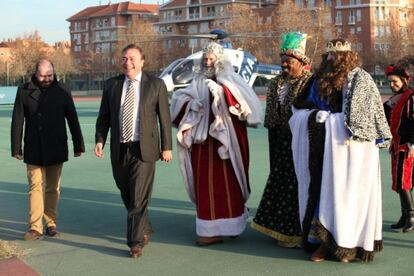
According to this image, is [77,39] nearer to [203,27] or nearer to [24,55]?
[203,27]

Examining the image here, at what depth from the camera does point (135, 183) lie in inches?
215

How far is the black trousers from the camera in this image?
545cm

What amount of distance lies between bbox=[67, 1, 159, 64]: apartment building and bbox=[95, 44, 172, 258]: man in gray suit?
118 metres

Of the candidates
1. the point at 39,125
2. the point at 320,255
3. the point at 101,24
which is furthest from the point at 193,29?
the point at 320,255

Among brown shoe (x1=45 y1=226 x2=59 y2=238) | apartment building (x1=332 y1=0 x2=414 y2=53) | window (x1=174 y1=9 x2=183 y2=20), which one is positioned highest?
window (x1=174 y1=9 x2=183 y2=20)

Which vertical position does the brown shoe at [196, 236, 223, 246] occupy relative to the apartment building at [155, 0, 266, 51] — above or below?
below

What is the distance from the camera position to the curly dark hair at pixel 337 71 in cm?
493

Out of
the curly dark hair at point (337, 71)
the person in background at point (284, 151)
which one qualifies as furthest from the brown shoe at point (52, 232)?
the curly dark hair at point (337, 71)

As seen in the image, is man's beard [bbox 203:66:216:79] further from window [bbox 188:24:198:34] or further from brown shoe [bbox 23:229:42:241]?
window [bbox 188:24:198:34]

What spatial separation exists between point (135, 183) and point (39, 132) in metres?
1.29

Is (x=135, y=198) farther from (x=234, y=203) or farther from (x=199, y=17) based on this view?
(x=199, y=17)

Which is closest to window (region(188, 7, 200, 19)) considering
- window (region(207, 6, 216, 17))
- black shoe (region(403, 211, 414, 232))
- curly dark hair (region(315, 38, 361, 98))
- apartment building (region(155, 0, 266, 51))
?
apartment building (region(155, 0, 266, 51))

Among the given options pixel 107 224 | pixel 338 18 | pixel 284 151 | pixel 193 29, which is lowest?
pixel 107 224

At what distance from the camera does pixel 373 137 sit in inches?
191
